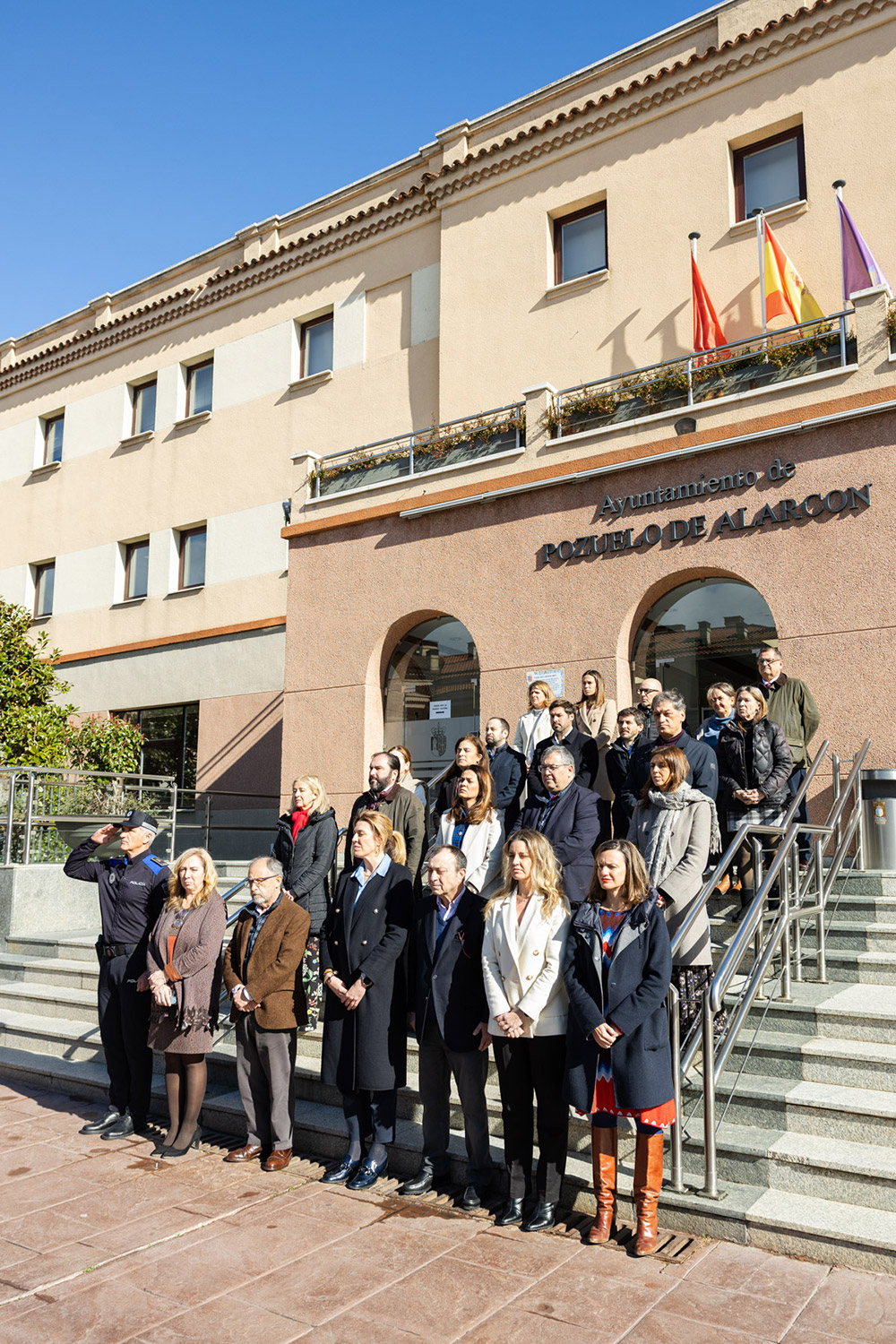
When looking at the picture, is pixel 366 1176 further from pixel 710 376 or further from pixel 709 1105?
pixel 710 376

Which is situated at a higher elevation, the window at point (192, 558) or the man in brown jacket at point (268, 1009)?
the window at point (192, 558)

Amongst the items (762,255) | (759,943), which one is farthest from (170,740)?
(759,943)

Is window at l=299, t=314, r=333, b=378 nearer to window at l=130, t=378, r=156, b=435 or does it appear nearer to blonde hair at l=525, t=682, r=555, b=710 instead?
window at l=130, t=378, r=156, b=435

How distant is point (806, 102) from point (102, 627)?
15.3 m

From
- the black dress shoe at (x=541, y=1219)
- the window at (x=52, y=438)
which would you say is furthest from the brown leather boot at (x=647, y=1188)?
the window at (x=52, y=438)

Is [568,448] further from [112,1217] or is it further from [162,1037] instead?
[112,1217]

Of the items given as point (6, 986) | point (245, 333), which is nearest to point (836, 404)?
point (6, 986)

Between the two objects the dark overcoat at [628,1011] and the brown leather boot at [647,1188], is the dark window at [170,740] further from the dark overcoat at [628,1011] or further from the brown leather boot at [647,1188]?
the brown leather boot at [647,1188]

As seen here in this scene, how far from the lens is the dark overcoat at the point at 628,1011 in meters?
4.77

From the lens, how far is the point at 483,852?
20.6 feet

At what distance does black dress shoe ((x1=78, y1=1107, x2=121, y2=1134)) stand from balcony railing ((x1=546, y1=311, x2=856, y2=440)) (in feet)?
28.4

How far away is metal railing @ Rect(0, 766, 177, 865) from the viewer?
39.1ft

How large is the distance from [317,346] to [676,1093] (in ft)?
53.6

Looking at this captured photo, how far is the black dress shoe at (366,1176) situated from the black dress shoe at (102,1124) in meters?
2.09
